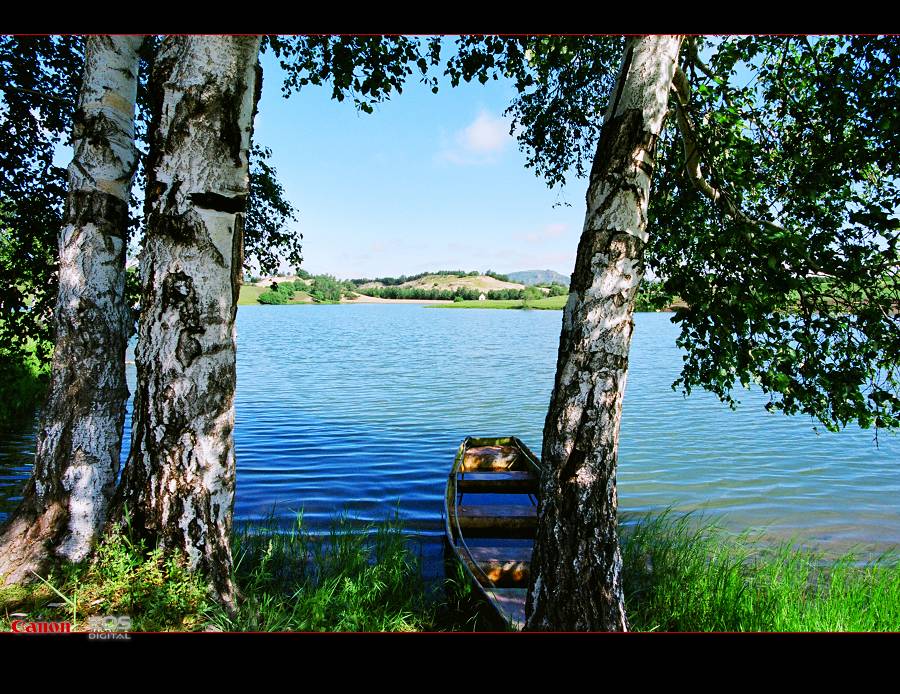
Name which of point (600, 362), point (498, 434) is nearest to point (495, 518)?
point (600, 362)

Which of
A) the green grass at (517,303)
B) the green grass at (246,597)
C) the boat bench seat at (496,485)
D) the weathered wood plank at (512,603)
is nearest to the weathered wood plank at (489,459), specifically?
the boat bench seat at (496,485)

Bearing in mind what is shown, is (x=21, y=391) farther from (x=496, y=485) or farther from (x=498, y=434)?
(x=496, y=485)

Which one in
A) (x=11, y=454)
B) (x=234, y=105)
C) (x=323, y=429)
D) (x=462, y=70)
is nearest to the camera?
(x=234, y=105)

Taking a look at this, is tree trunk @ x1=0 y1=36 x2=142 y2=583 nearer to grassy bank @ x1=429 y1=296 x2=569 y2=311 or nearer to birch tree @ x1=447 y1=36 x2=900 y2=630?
birch tree @ x1=447 y1=36 x2=900 y2=630

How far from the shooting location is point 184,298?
3.40 metres

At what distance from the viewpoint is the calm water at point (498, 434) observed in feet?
32.3

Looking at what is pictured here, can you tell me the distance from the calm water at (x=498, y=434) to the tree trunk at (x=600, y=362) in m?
4.79

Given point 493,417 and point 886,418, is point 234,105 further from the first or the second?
point 493,417

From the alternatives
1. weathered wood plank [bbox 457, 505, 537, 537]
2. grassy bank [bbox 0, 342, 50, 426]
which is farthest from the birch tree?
grassy bank [bbox 0, 342, 50, 426]

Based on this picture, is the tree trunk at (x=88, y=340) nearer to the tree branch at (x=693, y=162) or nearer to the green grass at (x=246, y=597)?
the green grass at (x=246, y=597)

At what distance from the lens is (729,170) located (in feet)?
16.2

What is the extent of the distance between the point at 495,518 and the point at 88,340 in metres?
4.93

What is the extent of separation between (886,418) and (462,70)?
230 inches
